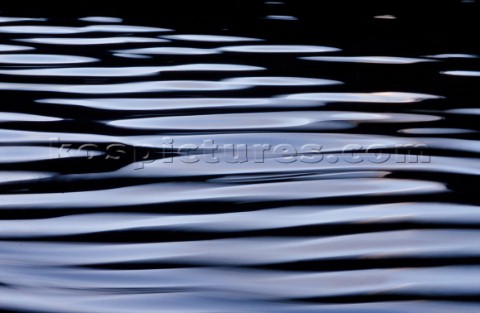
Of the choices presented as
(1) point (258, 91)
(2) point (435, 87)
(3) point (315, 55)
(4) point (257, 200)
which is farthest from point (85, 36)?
(4) point (257, 200)

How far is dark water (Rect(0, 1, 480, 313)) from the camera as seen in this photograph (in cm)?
152

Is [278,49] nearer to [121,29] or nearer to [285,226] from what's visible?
[121,29]

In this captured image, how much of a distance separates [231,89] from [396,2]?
8.08ft

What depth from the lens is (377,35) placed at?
13.1 ft

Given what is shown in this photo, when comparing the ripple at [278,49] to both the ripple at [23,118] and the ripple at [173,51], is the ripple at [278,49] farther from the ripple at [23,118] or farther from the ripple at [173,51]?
the ripple at [23,118]

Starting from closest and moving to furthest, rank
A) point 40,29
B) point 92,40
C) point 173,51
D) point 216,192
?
1. point 216,192
2. point 173,51
3. point 92,40
4. point 40,29

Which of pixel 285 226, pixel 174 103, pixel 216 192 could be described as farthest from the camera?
pixel 174 103

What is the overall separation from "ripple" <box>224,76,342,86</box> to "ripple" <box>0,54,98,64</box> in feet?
1.86

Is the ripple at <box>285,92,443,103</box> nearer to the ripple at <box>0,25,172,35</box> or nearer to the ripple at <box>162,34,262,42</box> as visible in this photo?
the ripple at <box>162,34,262,42</box>

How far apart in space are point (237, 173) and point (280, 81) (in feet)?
3.11

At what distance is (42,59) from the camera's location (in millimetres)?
3320

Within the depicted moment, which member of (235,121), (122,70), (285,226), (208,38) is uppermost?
(208,38)

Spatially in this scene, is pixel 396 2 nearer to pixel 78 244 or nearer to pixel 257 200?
pixel 257 200

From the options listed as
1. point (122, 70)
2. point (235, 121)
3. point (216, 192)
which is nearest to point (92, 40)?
point (122, 70)
